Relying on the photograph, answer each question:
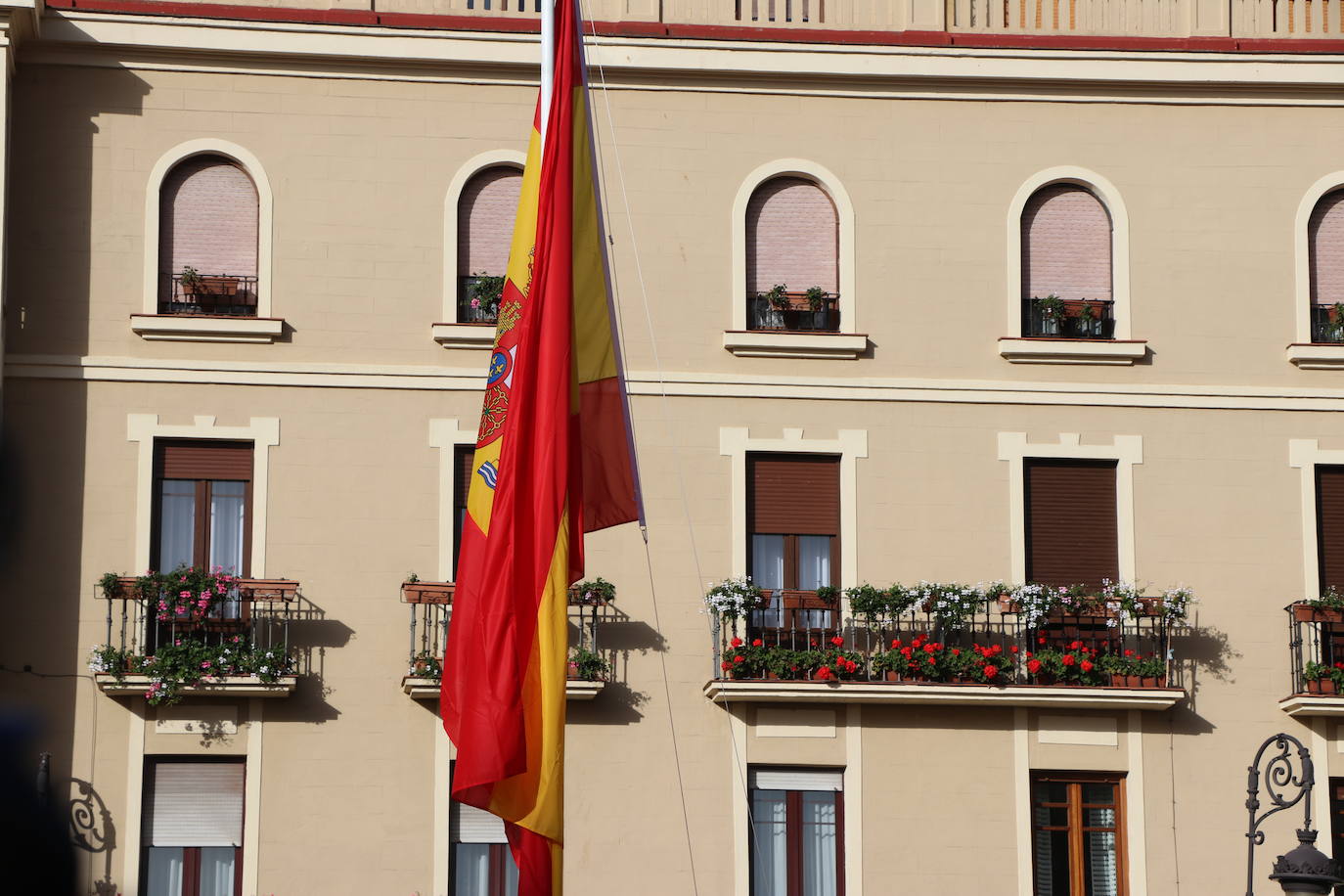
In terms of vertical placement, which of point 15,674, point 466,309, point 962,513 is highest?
point 466,309

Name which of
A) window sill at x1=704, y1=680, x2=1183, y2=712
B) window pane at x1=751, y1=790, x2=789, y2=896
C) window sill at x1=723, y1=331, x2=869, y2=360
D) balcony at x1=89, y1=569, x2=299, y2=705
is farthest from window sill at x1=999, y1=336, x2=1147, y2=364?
balcony at x1=89, y1=569, x2=299, y2=705

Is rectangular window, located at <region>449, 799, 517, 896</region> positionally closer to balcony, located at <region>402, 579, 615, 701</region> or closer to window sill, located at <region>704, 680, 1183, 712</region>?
balcony, located at <region>402, 579, 615, 701</region>

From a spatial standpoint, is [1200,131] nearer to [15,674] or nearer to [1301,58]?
[1301,58]

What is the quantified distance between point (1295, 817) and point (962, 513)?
450 centimetres

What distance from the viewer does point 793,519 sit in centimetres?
2247

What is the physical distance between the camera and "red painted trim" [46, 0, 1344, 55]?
74.3 ft

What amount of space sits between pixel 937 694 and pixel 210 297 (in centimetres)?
842

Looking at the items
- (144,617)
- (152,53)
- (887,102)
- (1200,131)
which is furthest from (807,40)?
(144,617)

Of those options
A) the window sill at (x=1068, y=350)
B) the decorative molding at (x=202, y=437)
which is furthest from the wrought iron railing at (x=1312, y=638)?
the decorative molding at (x=202, y=437)

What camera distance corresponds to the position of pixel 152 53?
22641 mm

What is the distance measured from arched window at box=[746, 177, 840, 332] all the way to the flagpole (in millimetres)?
8571

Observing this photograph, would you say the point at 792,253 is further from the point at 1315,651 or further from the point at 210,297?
the point at 1315,651

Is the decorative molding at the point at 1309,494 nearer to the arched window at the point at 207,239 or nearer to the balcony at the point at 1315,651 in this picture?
the balcony at the point at 1315,651

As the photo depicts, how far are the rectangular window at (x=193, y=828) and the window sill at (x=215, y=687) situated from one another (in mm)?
875
